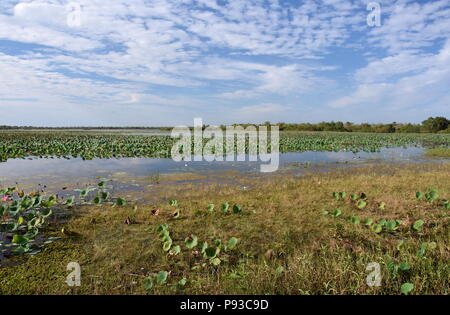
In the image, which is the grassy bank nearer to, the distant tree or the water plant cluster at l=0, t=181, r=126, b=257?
the water plant cluster at l=0, t=181, r=126, b=257

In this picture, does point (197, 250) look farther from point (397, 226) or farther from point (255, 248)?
point (397, 226)

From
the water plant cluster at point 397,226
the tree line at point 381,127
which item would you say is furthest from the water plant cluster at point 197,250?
the tree line at point 381,127

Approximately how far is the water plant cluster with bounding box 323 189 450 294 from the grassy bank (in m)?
0.02

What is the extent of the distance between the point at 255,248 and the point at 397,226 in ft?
9.18

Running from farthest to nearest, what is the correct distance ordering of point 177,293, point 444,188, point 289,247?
point 444,188 → point 289,247 → point 177,293

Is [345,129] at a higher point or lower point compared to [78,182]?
higher

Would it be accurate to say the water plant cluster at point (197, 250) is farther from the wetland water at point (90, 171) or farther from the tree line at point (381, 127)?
the tree line at point (381, 127)

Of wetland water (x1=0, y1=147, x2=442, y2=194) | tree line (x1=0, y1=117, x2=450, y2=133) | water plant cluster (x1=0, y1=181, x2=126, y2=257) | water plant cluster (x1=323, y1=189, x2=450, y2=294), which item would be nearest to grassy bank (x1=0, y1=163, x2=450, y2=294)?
water plant cluster (x1=323, y1=189, x2=450, y2=294)

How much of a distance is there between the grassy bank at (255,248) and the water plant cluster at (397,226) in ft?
0.07

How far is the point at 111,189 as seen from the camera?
27.0 ft

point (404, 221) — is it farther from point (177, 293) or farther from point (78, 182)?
point (78, 182)

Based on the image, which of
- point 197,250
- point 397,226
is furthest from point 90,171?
point 397,226
